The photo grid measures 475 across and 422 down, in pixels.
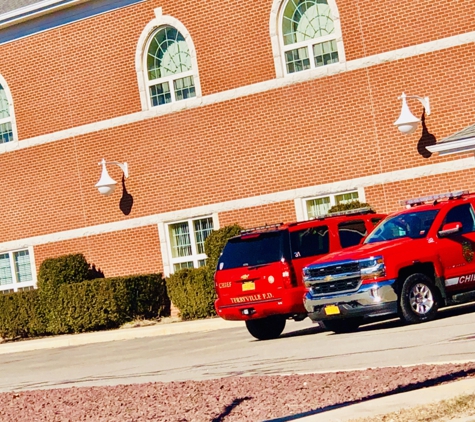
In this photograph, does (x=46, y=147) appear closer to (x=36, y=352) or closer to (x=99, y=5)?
(x=99, y=5)

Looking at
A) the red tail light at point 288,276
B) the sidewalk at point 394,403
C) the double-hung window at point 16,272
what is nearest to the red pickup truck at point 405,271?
the red tail light at point 288,276

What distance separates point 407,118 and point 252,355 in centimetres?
956

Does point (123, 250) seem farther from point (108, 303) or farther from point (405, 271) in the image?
point (405, 271)

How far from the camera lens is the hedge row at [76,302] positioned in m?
28.0

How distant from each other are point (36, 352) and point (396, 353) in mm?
13563

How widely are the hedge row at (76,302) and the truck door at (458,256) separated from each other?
38.7 feet

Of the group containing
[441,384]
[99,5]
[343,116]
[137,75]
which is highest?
[99,5]

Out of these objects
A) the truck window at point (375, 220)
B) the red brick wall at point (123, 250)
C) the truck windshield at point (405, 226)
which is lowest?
the truck windshield at point (405, 226)

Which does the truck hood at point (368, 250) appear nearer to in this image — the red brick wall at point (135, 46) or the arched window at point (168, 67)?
the red brick wall at point (135, 46)

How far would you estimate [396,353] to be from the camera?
45.1 feet

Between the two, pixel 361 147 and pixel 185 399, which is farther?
pixel 361 147

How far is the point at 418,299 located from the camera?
17.2m

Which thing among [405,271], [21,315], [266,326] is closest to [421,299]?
[405,271]

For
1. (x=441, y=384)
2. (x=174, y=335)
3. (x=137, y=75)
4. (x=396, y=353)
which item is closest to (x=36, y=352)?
(x=174, y=335)
